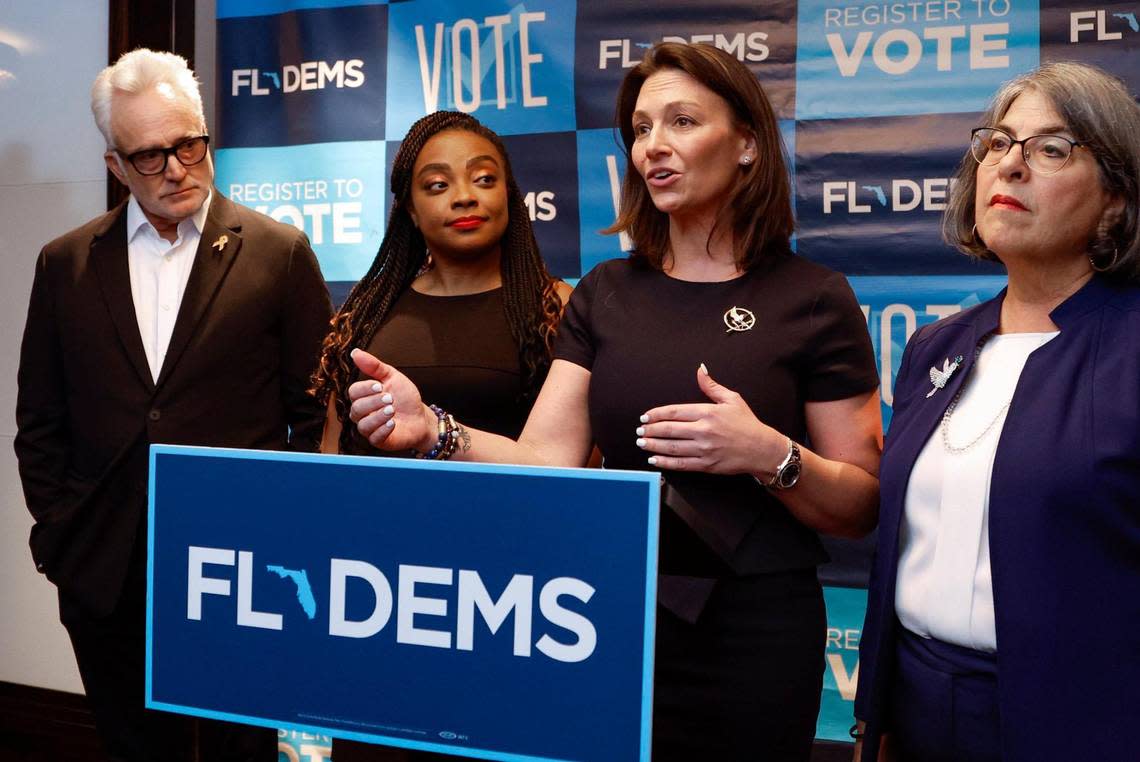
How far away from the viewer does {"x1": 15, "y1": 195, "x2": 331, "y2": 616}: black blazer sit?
2.36m

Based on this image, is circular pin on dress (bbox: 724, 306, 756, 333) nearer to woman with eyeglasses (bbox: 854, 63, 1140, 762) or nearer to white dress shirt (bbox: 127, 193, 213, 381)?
woman with eyeglasses (bbox: 854, 63, 1140, 762)

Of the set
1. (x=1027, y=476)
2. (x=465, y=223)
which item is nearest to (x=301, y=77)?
(x=465, y=223)

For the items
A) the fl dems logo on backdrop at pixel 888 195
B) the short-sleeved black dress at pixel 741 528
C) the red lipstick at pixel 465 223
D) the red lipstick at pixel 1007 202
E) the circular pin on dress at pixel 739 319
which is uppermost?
the fl dems logo on backdrop at pixel 888 195

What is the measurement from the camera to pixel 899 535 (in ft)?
4.84

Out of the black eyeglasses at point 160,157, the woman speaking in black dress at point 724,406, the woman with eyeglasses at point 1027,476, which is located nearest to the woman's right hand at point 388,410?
the woman speaking in black dress at point 724,406

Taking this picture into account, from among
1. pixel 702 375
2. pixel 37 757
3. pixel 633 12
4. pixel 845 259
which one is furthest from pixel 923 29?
pixel 37 757

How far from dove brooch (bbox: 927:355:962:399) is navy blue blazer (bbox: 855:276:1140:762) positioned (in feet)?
0.47

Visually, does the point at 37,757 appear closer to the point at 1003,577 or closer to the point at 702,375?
the point at 702,375

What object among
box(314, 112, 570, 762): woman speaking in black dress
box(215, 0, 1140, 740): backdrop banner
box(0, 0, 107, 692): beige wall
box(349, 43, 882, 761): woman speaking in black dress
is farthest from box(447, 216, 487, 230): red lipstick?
box(0, 0, 107, 692): beige wall

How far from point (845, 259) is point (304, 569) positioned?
1983 mm

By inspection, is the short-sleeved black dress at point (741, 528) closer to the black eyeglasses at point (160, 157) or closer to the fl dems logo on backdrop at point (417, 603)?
the fl dems logo on backdrop at point (417, 603)

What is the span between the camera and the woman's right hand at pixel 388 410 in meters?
1.56

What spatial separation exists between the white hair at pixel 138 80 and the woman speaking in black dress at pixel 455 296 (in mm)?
644

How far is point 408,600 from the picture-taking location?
1.18 m
